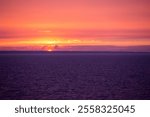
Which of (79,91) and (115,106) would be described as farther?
(79,91)

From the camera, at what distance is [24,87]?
4712cm

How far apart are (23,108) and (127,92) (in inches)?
1280

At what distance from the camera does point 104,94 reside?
129 ft

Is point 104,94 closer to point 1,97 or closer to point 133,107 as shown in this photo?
point 1,97

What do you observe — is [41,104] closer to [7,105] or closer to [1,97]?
[7,105]

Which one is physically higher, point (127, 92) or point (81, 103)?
point (81, 103)

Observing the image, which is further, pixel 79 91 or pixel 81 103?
pixel 79 91

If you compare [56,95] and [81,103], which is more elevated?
[81,103]

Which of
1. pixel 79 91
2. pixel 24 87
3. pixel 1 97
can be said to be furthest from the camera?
pixel 24 87

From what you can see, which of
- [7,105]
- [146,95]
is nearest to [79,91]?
[146,95]

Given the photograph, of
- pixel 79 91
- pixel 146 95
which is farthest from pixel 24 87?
pixel 146 95

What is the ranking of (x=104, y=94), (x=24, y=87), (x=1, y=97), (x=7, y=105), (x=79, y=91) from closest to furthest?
(x=7, y=105)
(x=1, y=97)
(x=104, y=94)
(x=79, y=91)
(x=24, y=87)

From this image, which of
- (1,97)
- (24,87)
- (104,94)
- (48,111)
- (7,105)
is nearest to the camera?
(48,111)

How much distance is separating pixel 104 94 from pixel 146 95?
441 centimetres
